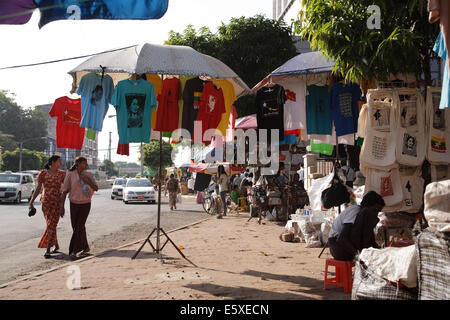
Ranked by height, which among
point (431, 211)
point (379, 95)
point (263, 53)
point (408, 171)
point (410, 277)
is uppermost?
point (263, 53)

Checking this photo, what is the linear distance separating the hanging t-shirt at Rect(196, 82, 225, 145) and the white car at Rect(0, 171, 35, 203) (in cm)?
1950

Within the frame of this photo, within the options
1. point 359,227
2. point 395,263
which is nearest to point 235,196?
point 359,227

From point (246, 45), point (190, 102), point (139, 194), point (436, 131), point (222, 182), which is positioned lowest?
point (139, 194)

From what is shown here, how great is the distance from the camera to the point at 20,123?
277 feet

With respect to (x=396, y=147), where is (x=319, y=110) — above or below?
above

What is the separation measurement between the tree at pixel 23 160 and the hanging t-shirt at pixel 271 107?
5819 cm

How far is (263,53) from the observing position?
2298cm

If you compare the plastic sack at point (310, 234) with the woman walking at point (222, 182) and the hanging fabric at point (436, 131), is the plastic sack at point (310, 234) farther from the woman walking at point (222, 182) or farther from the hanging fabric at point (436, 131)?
the woman walking at point (222, 182)

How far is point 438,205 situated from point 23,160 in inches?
2579

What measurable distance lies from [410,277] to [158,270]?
4.29m

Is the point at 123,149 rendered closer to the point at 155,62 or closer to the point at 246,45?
the point at 155,62

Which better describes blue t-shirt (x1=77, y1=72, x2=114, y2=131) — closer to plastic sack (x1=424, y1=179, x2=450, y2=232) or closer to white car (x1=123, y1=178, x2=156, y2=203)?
plastic sack (x1=424, y1=179, x2=450, y2=232)
